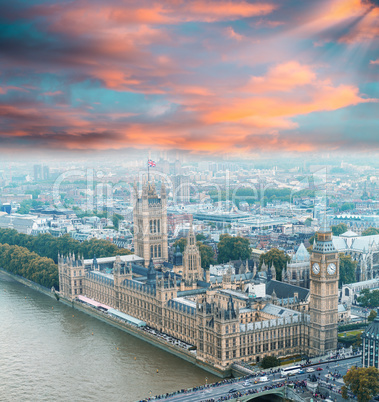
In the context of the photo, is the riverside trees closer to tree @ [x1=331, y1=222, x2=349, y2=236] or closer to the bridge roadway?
the bridge roadway

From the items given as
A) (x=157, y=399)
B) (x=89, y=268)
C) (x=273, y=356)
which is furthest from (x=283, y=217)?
(x=157, y=399)

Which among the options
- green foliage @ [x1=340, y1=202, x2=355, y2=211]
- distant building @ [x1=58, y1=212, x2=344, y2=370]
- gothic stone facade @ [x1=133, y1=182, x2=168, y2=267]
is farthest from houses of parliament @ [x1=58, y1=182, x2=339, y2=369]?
green foliage @ [x1=340, y1=202, x2=355, y2=211]

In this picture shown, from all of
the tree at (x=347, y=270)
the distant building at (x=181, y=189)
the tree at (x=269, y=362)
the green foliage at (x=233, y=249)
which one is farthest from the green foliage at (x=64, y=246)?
the distant building at (x=181, y=189)

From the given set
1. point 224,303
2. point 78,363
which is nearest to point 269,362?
point 224,303

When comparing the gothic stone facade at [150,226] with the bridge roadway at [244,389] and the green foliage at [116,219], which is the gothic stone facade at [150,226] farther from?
the green foliage at [116,219]

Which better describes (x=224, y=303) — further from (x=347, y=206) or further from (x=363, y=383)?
(x=347, y=206)
